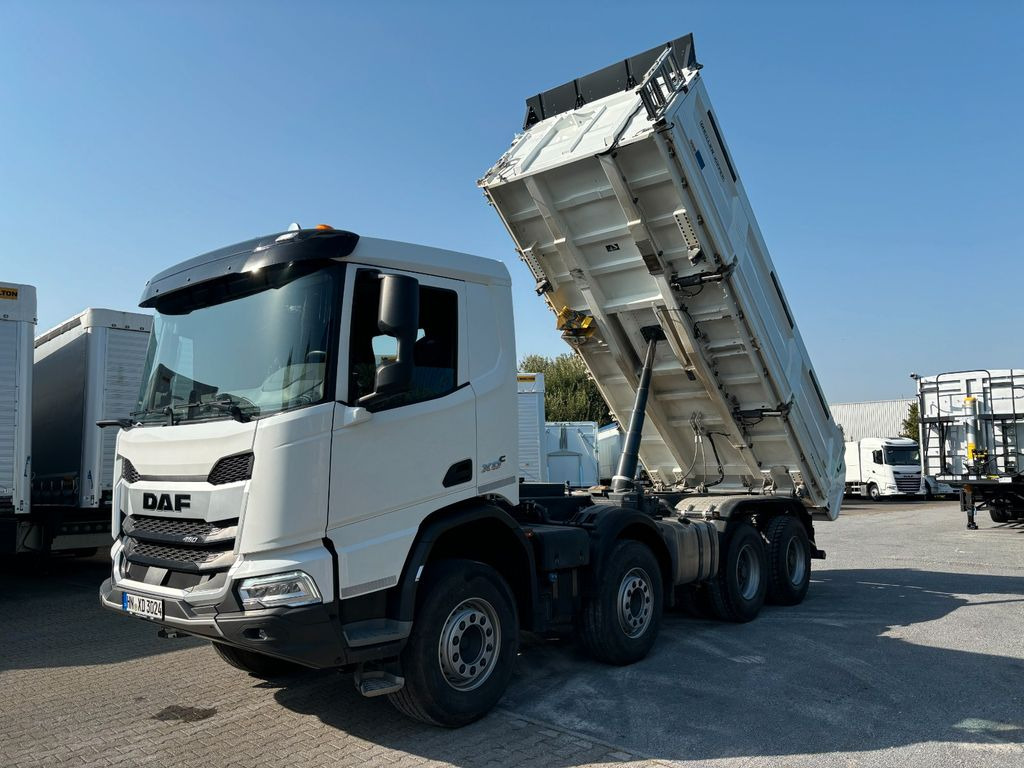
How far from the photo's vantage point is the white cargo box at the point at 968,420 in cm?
1786

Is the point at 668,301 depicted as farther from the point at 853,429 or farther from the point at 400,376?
the point at 853,429

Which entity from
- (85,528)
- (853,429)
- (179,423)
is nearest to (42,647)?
(85,528)

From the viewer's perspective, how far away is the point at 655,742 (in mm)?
4629

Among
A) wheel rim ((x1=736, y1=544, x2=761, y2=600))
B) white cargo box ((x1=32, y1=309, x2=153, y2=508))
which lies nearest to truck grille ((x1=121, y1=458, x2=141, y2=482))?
white cargo box ((x1=32, y1=309, x2=153, y2=508))

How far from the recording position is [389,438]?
4582 mm

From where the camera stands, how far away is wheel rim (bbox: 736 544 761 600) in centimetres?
834

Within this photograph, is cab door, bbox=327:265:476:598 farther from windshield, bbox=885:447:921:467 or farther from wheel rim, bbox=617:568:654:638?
windshield, bbox=885:447:921:467

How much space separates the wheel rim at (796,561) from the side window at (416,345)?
5575mm

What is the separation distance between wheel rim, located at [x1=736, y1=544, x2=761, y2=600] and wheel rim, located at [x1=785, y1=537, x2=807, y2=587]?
22.8 inches

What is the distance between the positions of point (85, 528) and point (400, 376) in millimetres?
8012

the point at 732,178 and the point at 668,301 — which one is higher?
the point at 732,178

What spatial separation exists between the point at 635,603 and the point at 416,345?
313cm

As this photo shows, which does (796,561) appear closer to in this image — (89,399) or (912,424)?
(89,399)

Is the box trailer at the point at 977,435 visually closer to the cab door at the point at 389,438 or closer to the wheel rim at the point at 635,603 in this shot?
the wheel rim at the point at 635,603
